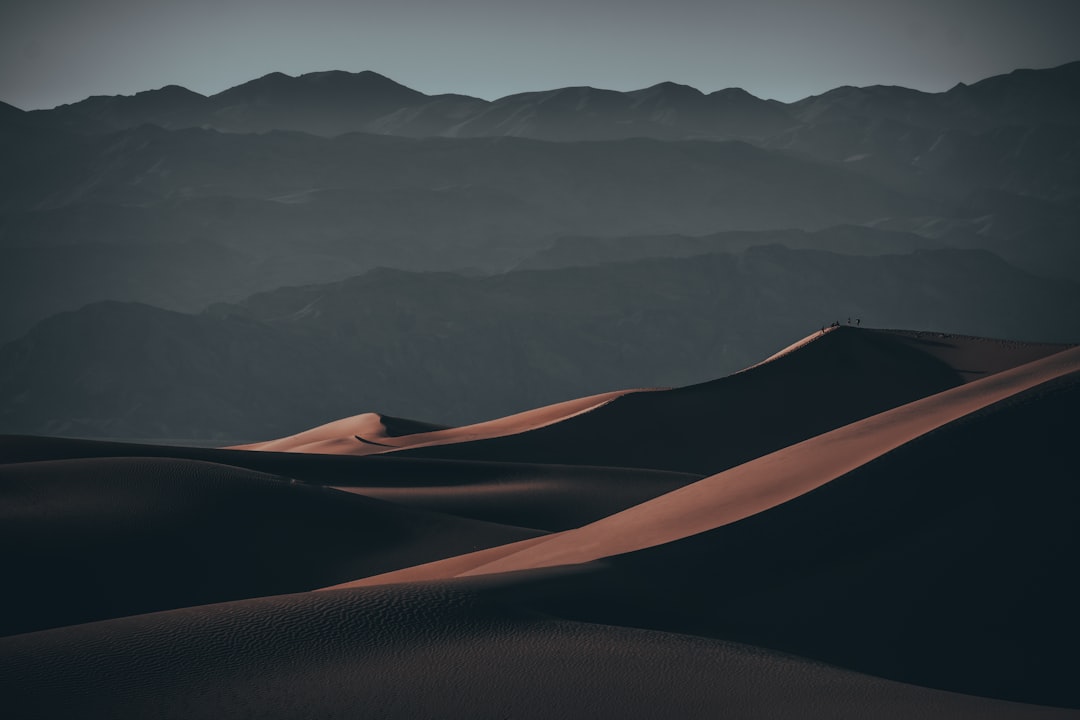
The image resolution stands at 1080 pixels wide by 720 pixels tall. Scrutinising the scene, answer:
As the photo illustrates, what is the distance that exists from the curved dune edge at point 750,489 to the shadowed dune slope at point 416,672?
12.3 ft

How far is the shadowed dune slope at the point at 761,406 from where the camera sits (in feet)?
146

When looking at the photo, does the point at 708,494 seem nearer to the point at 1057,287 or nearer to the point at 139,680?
the point at 139,680

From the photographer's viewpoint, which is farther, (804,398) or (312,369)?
(312,369)

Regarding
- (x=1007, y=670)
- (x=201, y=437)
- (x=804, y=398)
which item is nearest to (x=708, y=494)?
(x=1007, y=670)

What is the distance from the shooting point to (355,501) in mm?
26141

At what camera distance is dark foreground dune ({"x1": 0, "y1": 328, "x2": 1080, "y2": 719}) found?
33.9 feet

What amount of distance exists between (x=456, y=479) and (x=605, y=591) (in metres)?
20.4

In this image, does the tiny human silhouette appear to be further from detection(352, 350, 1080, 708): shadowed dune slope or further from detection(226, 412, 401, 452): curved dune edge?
detection(352, 350, 1080, 708): shadowed dune slope

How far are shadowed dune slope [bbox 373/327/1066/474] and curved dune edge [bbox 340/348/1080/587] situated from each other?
22.4 meters

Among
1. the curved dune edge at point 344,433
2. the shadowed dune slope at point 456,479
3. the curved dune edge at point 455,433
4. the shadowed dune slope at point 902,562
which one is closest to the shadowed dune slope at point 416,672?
the shadowed dune slope at point 902,562

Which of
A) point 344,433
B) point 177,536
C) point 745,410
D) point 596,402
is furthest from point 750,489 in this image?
point 344,433

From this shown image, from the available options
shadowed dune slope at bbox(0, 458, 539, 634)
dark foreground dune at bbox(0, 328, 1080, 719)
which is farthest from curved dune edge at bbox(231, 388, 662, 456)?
dark foreground dune at bbox(0, 328, 1080, 719)

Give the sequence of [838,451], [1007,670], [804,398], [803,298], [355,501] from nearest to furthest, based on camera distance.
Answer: [1007,670], [838,451], [355,501], [804,398], [803,298]

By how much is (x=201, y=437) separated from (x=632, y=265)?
2245 inches
